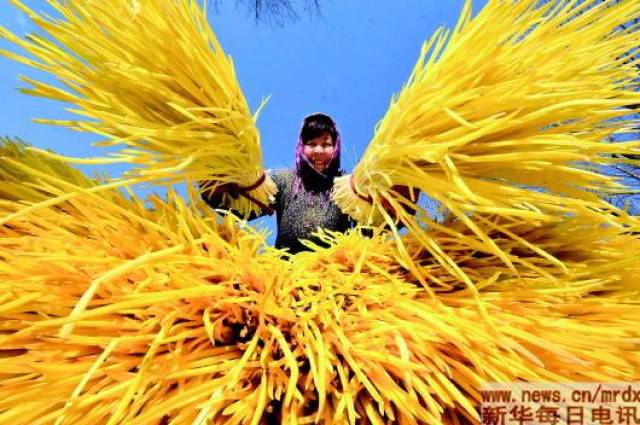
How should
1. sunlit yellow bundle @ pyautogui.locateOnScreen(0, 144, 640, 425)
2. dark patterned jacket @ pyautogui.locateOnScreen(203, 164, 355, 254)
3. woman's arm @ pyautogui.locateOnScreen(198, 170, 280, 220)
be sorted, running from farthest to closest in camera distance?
dark patterned jacket @ pyautogui.locateOnScreen(203, 164, 355, 254) < woman's arm @ pyautogui.locateOnScreen(198, 170, 280, 220) < sunlit yellow bundle @ pyautogui.locateOnScreen(0, 144, 640, 425)

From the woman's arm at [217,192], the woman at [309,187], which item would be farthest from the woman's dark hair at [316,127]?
the woman's arm at [217,192]

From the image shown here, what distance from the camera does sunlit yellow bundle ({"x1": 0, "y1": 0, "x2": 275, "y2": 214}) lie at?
48cm

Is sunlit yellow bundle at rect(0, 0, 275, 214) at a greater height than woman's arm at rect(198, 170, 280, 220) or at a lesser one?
greater

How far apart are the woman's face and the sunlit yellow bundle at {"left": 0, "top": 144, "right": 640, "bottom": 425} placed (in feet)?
1.34

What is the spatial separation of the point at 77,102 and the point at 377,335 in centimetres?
35

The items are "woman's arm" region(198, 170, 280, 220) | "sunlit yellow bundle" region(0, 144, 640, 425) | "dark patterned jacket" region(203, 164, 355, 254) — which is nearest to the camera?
"sunlit yellow bundle" region(0, 144, 640, 425)

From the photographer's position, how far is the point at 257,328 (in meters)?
0.43

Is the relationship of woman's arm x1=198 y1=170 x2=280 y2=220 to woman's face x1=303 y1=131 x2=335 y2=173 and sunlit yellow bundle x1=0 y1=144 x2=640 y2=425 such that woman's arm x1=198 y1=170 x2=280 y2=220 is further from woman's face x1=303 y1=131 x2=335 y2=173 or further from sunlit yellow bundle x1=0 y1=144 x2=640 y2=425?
woman's face x1=303 y1=131 x2=335 y2=173

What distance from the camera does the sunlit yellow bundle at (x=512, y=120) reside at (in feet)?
1.46

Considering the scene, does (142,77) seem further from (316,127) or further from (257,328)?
(316,127)

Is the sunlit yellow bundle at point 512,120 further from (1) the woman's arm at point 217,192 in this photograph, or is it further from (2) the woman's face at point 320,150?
(2) the woman's face at point 320,150

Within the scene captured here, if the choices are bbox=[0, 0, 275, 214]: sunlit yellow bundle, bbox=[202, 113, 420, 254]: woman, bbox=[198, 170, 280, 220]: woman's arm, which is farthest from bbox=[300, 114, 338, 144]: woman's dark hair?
bbox=[0, 0, 275, 214]: sunlit yellow bundle

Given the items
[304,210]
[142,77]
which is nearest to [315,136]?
[304,210]

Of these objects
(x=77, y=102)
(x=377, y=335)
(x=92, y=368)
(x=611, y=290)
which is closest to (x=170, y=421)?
(x=92, y=368)
